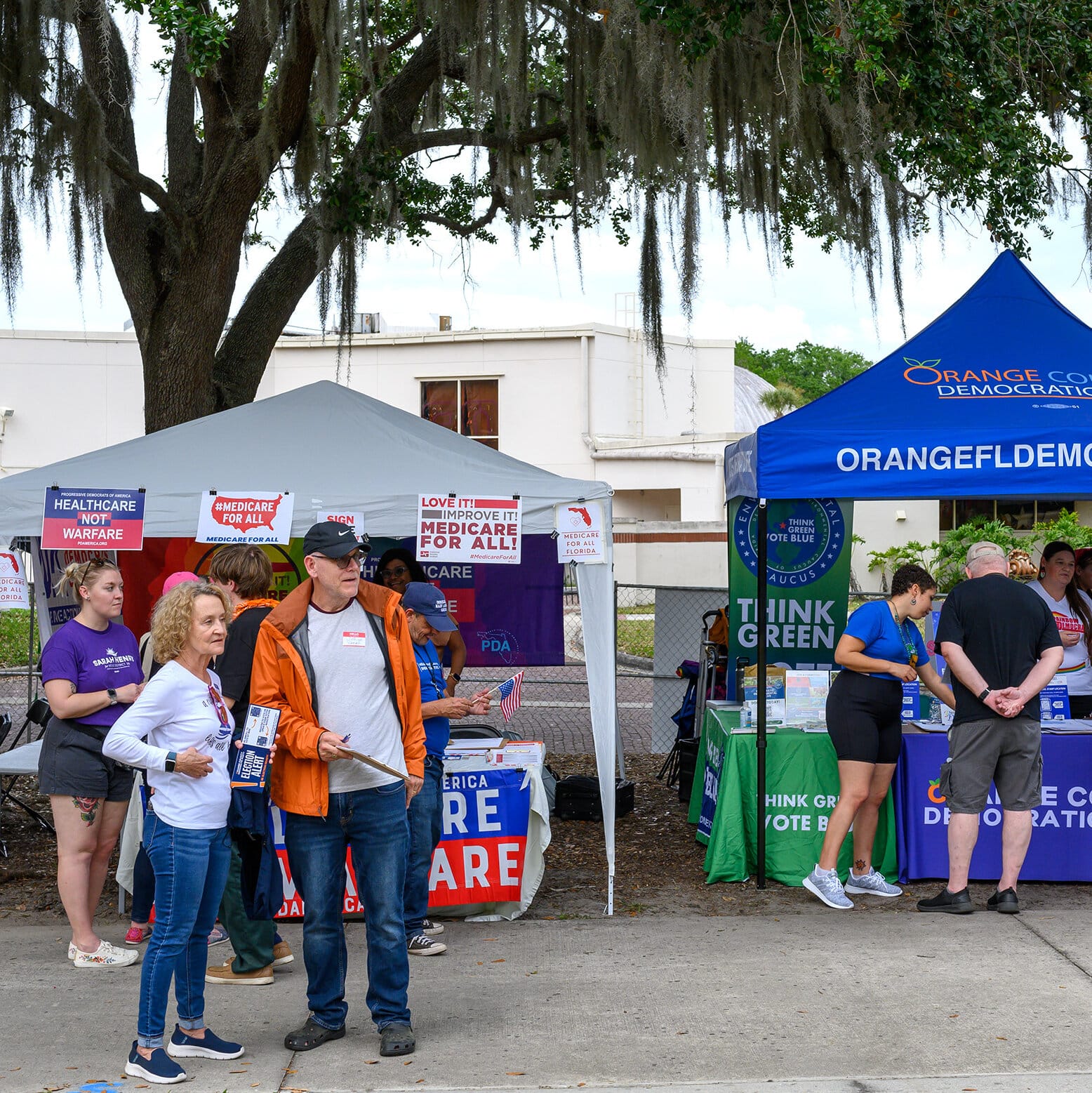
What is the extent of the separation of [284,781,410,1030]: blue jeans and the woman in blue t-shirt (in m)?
2.72

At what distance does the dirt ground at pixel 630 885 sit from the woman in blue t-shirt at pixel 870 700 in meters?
0.39

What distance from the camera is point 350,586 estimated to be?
396 cm

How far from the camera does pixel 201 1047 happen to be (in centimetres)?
416

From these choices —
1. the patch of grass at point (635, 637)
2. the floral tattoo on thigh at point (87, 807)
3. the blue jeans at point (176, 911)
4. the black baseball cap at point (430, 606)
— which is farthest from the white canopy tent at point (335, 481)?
the patch of grass at point (635, 637)

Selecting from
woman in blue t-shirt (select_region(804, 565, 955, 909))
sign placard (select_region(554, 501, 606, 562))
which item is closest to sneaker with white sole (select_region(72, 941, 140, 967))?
sign placard (select_region(554, 501, 606, 562))

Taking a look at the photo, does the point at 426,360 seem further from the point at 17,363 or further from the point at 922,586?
the point at 922,586

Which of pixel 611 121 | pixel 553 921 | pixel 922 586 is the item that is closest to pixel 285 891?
pixel 553 921

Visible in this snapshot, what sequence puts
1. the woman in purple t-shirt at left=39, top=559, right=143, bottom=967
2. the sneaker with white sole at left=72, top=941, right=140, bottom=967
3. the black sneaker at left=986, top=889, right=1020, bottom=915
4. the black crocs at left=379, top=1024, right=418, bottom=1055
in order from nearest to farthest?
1. the black crocs at left=379, top=1024, right=418, bottom=1055
2. the woman in purple t-shirt at left=39, top=559, right=143, bottom=967
3. the sneaker with white sole at left=72, top=941, right=140, bottom=967
4. the black sneaker at left=986, top=889, right=1020, bottom=915

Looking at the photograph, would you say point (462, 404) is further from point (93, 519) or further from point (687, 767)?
point (93, 519)

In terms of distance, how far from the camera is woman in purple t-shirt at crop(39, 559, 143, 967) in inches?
198

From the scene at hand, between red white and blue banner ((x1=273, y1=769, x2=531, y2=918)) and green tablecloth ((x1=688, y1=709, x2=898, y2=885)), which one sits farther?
green tablecloth ((x1=688, y1=709, x2=898, y2=885))

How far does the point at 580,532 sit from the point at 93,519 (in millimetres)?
2345

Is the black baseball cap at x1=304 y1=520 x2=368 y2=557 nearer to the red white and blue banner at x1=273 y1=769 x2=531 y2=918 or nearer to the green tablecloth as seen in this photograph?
the red white and blue banner at x1=273 y1=769 x2=531 y2=918

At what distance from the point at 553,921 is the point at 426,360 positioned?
31408 mm
